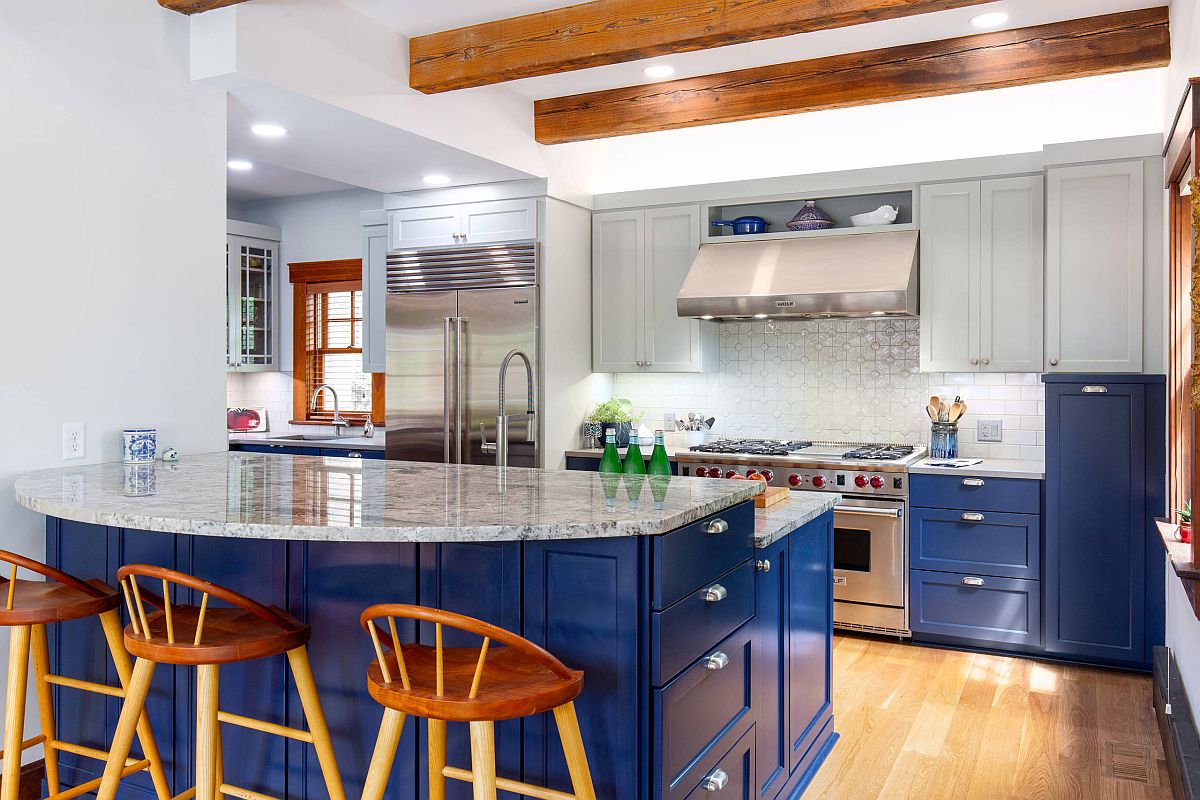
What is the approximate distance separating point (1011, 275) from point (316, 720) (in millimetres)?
3806

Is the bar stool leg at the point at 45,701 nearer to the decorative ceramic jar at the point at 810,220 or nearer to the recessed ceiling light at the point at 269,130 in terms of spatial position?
the recessed ceiling light at the point at 269,130

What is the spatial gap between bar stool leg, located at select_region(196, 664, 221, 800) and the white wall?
44.2 inches

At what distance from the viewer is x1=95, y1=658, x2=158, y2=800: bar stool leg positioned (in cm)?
212

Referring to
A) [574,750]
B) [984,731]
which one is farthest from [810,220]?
[574,750]

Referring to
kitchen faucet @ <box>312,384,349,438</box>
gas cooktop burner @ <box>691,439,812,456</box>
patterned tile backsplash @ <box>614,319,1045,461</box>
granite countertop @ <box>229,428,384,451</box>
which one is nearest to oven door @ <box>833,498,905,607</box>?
gas cooktop burner @ <box>691,439,812,456</box>

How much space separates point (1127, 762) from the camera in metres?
3.15

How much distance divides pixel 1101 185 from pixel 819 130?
161cm

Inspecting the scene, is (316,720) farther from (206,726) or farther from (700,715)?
(700,715)

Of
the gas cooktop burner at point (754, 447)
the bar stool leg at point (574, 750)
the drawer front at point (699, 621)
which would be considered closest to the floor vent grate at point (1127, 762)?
the drawer front at point (699, 621)

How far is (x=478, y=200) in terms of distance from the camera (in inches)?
206

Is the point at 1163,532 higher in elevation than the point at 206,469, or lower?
lower

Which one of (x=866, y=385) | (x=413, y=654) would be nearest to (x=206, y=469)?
(x=413, y=654)

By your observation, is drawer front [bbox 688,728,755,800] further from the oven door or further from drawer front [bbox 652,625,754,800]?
the oven door

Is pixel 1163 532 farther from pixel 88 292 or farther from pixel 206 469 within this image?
pixel 88 292
